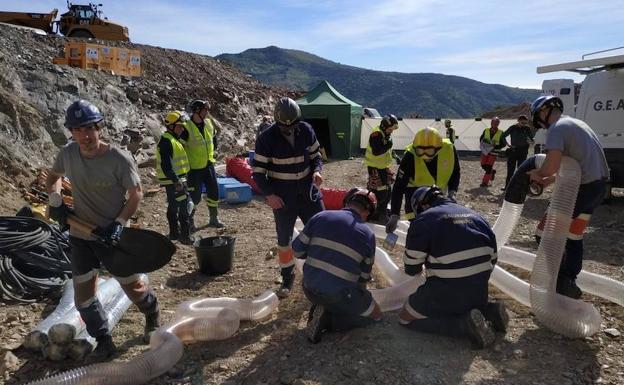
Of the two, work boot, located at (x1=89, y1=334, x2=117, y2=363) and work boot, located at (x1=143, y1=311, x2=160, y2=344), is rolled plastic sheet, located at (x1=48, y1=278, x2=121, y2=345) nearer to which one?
work boot, located at (x1=89, y1=334, x2=117, y2=363)

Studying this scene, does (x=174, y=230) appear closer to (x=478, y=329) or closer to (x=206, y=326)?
(x=206, y=326)

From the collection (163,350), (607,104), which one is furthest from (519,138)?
(163,350)

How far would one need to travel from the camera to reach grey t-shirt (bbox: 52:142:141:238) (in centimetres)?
322

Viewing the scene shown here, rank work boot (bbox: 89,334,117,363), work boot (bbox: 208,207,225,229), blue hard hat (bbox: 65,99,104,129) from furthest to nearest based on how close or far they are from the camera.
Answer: work boot (bbox: 208,207,225,229)
work boot (bbox: 89,334,117,363)
blue hard hat (bbox: 65,99,104,129)

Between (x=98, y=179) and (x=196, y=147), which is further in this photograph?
(x=196, y=147)

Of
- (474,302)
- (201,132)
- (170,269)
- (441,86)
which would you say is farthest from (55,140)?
(441,86)

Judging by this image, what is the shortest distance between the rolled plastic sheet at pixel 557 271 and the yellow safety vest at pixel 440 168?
1.01 metres

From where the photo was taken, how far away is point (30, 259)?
4.56 metres

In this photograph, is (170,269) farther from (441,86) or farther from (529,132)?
(441,86)

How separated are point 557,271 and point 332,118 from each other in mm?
12774

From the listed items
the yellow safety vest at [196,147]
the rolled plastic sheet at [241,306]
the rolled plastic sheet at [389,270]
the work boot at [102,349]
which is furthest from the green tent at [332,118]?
the work boot at [102,349]

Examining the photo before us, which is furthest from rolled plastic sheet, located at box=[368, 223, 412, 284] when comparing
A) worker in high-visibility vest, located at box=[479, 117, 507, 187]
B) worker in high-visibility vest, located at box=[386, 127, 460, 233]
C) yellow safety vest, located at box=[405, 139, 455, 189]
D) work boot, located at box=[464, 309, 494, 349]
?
worker in high-visibility vest, located at box=[479, 117, 507, 187]

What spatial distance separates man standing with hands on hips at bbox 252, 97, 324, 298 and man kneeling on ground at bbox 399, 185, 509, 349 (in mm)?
1213

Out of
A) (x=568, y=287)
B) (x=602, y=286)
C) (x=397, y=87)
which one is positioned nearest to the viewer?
(x=568, y=287)
